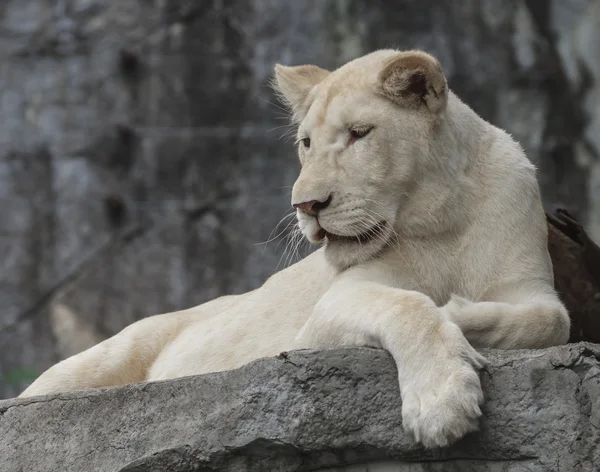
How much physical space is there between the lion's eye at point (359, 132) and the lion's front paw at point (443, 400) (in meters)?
1.17

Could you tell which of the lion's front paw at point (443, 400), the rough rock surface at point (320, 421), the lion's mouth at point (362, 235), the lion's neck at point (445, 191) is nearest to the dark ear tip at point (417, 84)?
the lion's neck at point (445, 191)

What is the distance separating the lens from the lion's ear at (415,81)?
4039mm

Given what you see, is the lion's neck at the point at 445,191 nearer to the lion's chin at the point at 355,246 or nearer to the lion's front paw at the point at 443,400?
the lion's chin at the point at 355,246

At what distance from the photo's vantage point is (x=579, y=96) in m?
9.92

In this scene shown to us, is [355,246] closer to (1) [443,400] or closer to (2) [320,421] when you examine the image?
(2) [320,421]

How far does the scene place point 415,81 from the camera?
13.4ft

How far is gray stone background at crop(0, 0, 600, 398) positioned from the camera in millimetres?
9930

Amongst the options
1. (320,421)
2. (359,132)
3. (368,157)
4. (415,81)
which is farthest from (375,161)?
(320,421)

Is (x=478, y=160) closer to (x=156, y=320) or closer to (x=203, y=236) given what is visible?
(x=156, y=320)

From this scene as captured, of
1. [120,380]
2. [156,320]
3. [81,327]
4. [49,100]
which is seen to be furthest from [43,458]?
[49,100]

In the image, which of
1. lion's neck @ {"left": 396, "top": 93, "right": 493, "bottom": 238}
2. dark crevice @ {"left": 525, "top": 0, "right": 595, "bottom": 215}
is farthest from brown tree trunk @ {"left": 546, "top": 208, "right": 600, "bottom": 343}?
dark crevice @ {"left": 525, "top": 0, "right": 595, "bottom": 215}

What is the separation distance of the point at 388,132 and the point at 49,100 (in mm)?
6796

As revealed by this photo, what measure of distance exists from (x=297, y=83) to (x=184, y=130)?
18.2 ft

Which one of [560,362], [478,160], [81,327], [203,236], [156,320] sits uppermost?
[478,160]
